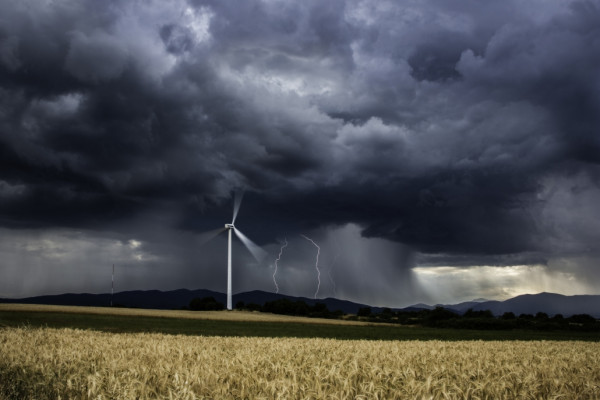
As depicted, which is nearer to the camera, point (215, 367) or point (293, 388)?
point (293, 388)

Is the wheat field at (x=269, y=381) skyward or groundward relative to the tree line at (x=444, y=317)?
skyward

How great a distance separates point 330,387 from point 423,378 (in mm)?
2811

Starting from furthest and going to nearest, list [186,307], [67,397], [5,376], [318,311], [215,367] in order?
[186,307] < [318,311] < [5,376] < [215,367] < [67,397]

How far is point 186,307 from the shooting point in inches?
5694

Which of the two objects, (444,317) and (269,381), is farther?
(444,317)

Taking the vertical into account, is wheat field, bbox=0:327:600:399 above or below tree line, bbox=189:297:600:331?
above

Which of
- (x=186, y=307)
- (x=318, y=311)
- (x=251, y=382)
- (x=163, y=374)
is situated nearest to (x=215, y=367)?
(x=163, y=374)

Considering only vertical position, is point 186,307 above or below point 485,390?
below

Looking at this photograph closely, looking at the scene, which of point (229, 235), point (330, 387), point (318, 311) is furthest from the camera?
point (318, 311)

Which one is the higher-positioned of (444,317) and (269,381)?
(269,381)

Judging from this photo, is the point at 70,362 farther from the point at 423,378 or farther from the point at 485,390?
the point at 485,390

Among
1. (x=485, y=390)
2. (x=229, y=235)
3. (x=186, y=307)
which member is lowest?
(x=186, y=307)

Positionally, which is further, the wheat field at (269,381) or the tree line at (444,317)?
the tree line at (444,317)

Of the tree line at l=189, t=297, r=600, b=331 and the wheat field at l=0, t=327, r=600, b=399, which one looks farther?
the tree line at l=189, t=297, r=600, b=331
